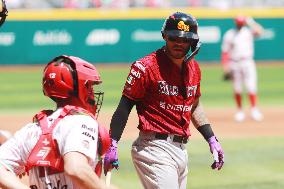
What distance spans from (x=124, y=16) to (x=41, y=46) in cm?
341

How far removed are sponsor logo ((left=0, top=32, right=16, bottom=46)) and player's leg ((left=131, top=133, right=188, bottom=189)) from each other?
72.8 ft

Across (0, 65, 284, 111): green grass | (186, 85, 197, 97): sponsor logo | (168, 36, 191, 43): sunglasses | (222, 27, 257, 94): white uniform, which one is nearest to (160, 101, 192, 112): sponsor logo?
(186, 85, 197, 97): sponsor logo

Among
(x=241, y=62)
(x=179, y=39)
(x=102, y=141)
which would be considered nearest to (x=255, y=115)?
(x=241, y=62)

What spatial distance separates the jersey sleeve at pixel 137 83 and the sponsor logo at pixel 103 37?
23.1 meters

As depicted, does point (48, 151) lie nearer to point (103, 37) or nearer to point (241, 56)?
point (241, 56)

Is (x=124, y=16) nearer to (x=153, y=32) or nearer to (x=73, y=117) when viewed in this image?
(x=153, y=32)

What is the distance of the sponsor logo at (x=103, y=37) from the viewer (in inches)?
1162

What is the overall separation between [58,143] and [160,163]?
7.89 feet

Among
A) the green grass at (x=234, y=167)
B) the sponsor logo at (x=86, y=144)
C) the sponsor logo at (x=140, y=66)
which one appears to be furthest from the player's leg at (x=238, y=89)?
the sponsor logo at (x=86, y=144)

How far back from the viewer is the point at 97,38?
97.2 feet

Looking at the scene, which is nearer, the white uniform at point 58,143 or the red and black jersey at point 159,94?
the white uniform at point 58,143

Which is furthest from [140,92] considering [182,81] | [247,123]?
[247,123]

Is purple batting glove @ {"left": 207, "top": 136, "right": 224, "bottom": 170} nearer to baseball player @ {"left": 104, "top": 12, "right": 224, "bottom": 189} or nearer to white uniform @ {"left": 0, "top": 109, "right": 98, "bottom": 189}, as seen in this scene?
baseball player @ {"left": 104, "top": 12, "right": 224, "bottom": 189}

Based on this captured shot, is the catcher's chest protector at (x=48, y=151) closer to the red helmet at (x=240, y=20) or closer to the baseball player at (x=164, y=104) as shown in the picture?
the baseball player at (x=164, y=104)
